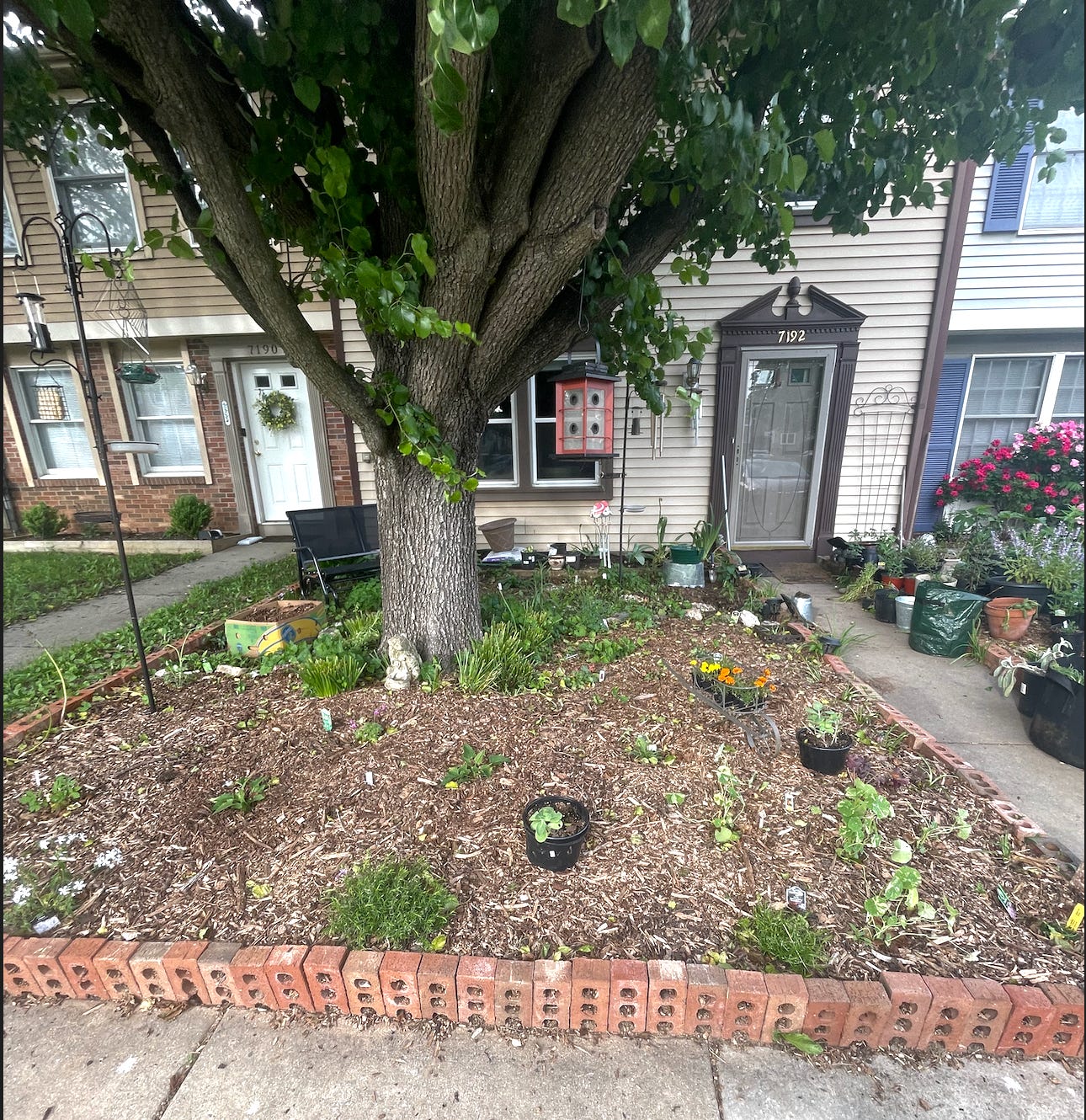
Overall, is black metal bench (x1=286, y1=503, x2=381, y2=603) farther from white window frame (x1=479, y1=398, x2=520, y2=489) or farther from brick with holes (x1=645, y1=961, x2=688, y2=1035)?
brick with holes (x1=645, y1=961, x2=688, y2=1035)

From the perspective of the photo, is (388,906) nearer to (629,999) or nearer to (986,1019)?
(629,999)

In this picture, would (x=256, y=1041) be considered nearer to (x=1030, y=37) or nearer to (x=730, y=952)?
(x=730, y=952)

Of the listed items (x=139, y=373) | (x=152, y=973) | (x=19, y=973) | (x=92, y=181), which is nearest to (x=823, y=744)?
(x=152, y=973)

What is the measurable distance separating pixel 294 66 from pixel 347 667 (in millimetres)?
2662

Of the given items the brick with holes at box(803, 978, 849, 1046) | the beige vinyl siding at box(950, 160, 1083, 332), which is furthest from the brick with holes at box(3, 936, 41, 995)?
the beige vinyl siding at box(950, 160, 1083, 332)

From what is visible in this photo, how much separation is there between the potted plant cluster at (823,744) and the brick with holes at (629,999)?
1.20 meters

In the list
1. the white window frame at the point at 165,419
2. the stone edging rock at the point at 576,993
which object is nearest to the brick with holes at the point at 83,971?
the stone edging rock at the point at 576,993

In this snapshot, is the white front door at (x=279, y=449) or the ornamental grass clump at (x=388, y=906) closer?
the ornamental grass clump at (x=388, y=906)

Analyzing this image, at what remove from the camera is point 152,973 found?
186 centimetres

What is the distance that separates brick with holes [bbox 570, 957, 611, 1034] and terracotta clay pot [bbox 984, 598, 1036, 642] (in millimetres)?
3734

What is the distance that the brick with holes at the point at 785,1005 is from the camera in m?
1.71

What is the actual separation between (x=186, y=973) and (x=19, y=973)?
555mm

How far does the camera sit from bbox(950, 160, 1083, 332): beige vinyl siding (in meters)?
5.52

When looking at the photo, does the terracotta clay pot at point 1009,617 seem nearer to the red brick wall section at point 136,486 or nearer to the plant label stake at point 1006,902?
the plant label stake at point 1006,902
